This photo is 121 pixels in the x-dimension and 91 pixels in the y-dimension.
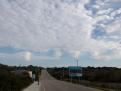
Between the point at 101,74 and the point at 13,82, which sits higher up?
the point at 101,74

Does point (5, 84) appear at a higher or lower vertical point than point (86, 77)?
lower

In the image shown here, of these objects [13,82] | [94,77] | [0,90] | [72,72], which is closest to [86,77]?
[94,77]

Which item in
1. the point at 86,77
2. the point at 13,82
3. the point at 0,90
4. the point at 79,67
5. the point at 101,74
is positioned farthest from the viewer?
the point at 86,77

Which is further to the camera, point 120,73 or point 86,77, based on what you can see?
point 86,77

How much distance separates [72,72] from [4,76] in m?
81.1

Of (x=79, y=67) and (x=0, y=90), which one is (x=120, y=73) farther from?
(x=0, y=90)

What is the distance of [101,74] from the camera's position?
13462 centimetres

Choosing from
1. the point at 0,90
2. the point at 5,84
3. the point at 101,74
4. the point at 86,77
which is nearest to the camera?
the point at 0,90

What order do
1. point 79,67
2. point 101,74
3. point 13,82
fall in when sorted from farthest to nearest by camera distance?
point 101,74 → point 79,67 → point 13,82

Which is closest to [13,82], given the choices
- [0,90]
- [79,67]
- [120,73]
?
[0,90]

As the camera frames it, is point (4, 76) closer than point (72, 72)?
Yes

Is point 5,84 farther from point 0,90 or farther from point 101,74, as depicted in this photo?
point 101,74

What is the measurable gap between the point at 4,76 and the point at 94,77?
10768 centimetres

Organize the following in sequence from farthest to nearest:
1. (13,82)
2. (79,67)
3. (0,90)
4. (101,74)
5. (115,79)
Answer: (101,74)
(115,79)
(79,67)
(13,82)
(0,90)
